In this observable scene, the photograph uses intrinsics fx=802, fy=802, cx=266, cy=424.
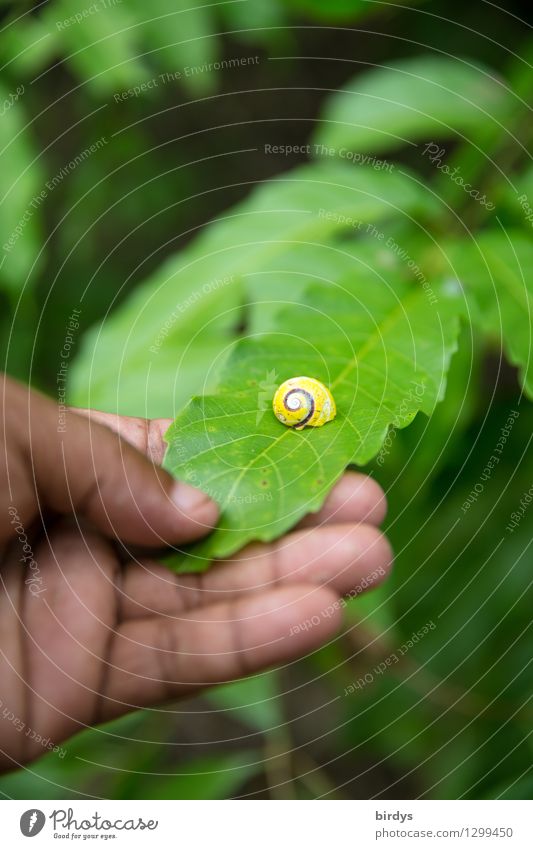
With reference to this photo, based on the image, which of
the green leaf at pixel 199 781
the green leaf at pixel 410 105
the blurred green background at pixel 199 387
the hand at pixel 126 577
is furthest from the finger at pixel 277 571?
the green leaf at pixel 410 105

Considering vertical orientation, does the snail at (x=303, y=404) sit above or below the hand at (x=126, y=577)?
above

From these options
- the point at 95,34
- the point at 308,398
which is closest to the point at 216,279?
the point at 308,398

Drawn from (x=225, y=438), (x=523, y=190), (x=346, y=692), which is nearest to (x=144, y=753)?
(x=346, y=692)

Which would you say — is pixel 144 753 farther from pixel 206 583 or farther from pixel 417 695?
pixel 206 583

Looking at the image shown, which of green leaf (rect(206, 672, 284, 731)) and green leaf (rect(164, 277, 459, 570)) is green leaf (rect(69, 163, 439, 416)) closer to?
green leaf (rect(164, 277, 459, 570))

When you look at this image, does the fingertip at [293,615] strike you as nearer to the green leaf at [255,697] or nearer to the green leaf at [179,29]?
the green leaf at [255,697]

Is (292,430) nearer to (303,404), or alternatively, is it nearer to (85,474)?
(303,404)

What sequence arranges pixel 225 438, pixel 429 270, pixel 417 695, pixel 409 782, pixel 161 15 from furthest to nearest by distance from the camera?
pixel 409 782, pixel 417 695, pixel 161 15, pixel 429 270, pixel 225 438
